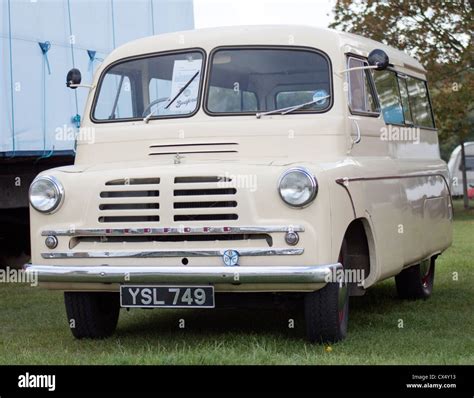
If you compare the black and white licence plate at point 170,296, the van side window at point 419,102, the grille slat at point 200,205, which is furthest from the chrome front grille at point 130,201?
the van side window at point 419,102

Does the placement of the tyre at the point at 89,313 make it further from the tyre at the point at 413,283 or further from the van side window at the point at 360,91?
the tyre at the point at 413,283

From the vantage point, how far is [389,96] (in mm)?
8336

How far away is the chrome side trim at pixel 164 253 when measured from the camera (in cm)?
625

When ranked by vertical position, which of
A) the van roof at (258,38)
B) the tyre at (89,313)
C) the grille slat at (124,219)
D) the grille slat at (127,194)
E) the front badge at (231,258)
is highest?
the van roof at (258,38)

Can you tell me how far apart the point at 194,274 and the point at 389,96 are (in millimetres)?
2868

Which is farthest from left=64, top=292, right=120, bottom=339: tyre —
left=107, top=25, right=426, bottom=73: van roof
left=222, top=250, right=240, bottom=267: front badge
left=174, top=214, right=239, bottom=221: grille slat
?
left=107, top=25, right=426, bottom=73: van roof

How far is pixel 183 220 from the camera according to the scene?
6.44m

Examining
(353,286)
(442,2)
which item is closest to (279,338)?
(353,286)

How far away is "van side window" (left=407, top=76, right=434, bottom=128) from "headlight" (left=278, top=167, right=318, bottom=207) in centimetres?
315

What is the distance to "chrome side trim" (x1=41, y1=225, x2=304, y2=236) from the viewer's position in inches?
246

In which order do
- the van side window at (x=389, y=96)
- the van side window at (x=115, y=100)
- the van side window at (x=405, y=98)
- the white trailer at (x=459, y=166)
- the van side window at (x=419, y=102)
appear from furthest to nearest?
the white trailer at (x=459, y=166) → the van side window at (x=419, y=102) → the van side window at (x=405, y=98) → the van side window at (x=389, y=96) → the van side window at (x=115, y=100)

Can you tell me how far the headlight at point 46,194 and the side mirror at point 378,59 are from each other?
2.39 meters

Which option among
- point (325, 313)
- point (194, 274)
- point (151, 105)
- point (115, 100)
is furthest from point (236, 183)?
point (115, 100)

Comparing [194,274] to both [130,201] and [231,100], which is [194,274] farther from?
[231,100]
